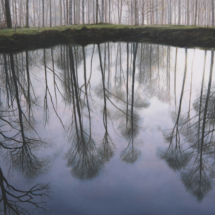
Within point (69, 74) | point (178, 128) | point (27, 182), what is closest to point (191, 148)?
point (178, 128)

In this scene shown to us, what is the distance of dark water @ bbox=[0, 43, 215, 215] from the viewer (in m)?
3.09

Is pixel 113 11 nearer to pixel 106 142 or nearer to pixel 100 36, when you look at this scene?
pixel 100 36

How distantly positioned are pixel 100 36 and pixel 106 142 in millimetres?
13135

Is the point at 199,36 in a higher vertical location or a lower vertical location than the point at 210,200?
higher

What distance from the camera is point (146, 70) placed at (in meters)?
10.2

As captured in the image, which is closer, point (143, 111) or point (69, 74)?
point (143, 111)

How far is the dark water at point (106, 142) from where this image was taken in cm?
309

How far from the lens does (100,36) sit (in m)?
16.2

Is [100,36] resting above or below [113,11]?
below

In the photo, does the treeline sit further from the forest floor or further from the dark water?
the dark water

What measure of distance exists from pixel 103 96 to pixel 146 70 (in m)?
4.01

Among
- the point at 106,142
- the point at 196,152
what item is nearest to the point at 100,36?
the point at 106,142

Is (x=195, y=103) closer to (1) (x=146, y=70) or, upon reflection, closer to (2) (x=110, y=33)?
(1) (x=146, y=70)

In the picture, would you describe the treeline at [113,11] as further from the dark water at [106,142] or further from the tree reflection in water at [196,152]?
the tree reflection in water at [196,152]
